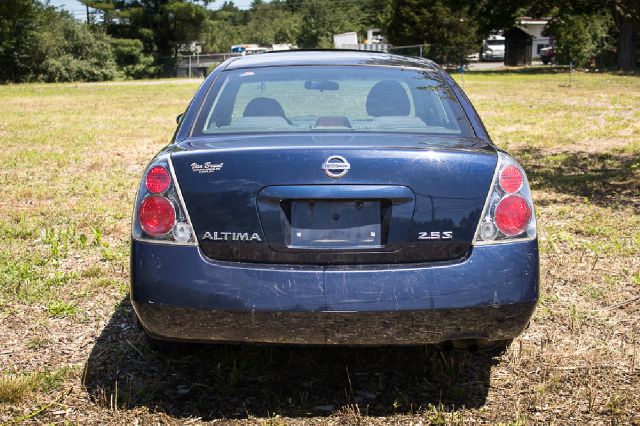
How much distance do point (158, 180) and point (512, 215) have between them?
1.48 m

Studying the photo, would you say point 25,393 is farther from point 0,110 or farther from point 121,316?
point 0,110

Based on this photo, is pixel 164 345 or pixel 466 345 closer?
pixel 466 345

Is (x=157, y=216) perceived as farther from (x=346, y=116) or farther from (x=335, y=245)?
(x=346, y=116)

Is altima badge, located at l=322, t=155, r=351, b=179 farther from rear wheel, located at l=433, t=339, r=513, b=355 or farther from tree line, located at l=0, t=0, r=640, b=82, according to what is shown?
tree line, located at l=0, t=0, r=640, b=82

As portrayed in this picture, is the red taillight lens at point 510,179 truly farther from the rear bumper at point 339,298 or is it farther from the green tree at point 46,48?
the green tree at point 46,48

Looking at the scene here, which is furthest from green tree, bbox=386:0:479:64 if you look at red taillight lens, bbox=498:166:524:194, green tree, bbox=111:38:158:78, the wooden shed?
red taillight lens, bbox=498:166:524:194

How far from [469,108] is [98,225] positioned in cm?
403

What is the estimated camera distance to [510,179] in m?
3.08

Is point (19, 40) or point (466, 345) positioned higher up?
point (19, 40)

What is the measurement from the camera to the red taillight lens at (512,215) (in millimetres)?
3029

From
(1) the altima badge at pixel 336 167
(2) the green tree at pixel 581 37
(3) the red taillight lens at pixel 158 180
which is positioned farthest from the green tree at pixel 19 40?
(1) the altima badge at pixel 336 167

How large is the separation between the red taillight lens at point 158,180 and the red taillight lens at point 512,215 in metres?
1.37

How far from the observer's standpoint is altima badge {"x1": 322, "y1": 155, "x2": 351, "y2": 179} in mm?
2918

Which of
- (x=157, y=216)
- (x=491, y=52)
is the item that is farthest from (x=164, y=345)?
(x=491, y=52)
